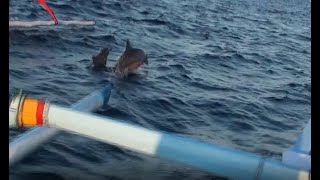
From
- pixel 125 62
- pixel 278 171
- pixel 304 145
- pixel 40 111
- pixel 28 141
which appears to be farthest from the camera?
pixel 125 62

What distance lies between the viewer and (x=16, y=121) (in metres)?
4.79

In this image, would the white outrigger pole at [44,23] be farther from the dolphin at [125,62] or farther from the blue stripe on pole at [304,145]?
the blue stripe on pole at [304,145]

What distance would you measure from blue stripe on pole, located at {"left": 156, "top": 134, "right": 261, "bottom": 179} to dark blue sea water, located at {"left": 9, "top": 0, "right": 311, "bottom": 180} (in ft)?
4.13

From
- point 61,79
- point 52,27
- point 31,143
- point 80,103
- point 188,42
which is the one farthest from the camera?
point 188,42

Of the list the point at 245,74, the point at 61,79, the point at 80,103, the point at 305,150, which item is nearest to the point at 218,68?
the point at 245,74

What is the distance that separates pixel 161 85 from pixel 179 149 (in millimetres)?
5914

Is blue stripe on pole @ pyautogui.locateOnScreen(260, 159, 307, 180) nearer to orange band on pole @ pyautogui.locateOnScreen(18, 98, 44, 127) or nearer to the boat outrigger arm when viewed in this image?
the boat outrigger arm

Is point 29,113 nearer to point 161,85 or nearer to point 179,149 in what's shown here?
point 179,149

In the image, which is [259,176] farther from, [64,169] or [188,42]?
[188,42]

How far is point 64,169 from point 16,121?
1091mm

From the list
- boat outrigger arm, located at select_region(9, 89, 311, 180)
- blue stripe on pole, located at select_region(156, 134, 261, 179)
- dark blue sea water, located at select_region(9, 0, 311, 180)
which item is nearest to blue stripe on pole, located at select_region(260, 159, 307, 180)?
boat outrigger arm, located at select_region(9, 89, 311, 180)

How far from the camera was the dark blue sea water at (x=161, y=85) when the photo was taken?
6.02 m

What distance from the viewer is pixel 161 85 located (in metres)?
10.4

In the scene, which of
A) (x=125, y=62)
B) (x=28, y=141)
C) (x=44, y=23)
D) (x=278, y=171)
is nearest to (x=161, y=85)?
(x=125, y=62)
